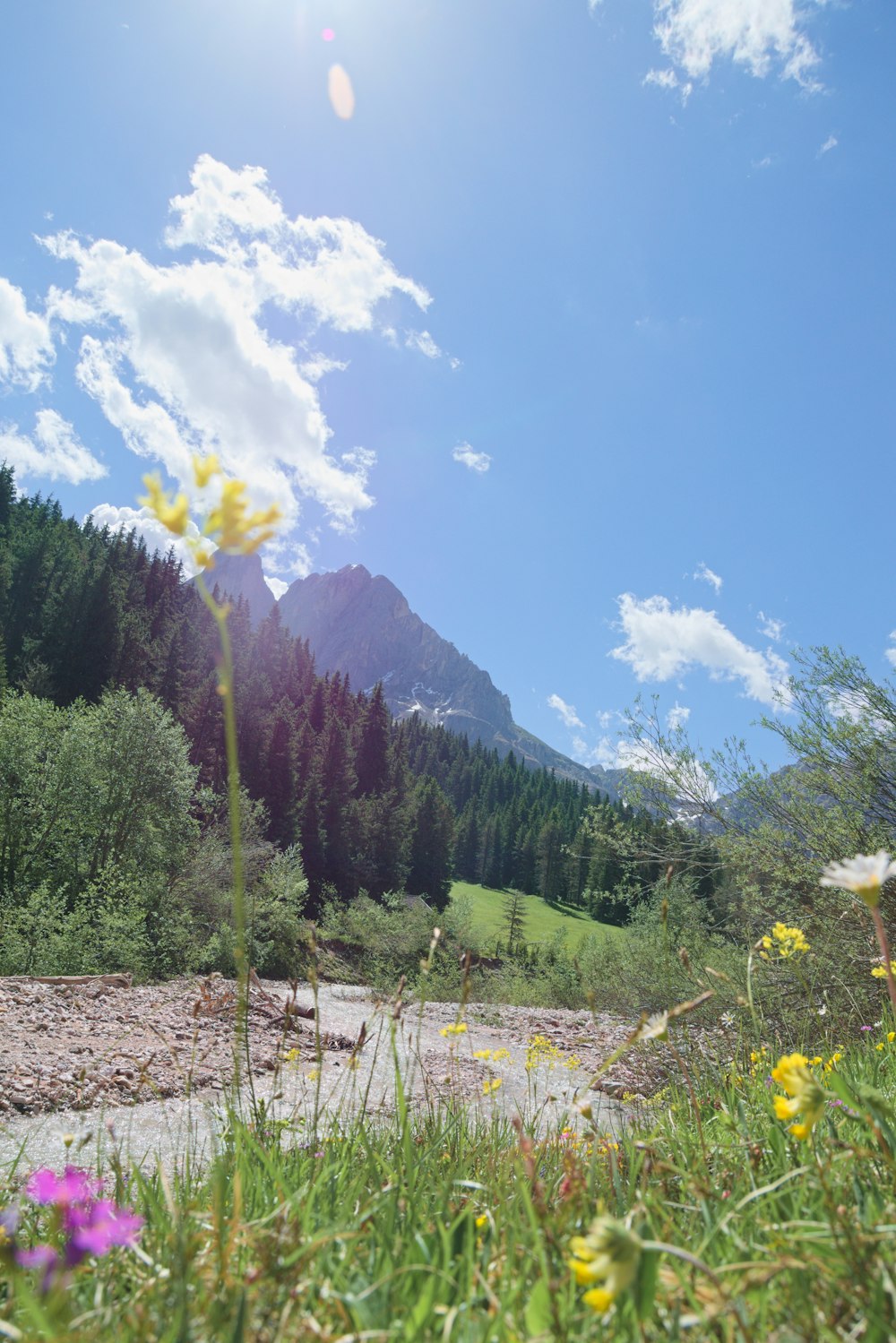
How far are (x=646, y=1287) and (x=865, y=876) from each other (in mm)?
697

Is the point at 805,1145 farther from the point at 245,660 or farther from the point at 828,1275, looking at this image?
the point at 245,660

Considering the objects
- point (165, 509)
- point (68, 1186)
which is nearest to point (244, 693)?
point (68, 1186)

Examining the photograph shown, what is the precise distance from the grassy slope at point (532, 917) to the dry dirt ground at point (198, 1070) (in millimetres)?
33005

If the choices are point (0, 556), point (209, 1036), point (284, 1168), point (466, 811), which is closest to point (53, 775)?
point (209, 1036)

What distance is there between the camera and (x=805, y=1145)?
4.35ft

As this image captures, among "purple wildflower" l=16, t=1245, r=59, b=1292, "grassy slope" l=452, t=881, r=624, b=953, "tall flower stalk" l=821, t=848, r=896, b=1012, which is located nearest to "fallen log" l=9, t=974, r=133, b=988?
"purple wildflower" l=16, t=1245, r=59, b=1292

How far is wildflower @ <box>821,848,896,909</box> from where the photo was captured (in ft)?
3.70

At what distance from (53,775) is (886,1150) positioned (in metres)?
21.7

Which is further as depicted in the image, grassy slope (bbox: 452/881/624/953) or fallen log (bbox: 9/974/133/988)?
grassy slope (bbox: 452/881/624/953)

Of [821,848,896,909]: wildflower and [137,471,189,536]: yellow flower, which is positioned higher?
[137,471,189,536]: yellow flower

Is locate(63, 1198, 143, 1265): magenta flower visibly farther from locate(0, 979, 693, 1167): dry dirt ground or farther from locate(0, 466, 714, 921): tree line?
locate(0, 466, 714, 921): tree line

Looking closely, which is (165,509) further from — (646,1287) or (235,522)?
(646,1287)

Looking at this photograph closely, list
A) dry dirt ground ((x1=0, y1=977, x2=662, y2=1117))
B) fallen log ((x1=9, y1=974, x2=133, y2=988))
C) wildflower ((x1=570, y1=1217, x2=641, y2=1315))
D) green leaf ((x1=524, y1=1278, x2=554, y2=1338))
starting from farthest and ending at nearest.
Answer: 1. fallen log ((x1=9, y1=974, x2=133, y2=988))
2. dry dirt ground ((x1=0, y1=977, x2=662, y2=1117))
3. green leaf ((x1=524, y1=1278, x2=554, y2=1338))
4. wildflower ((x1=570, y1=1217, x2=641, y2=1315))

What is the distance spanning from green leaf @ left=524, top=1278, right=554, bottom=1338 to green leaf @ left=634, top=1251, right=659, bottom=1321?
0.17 meters
